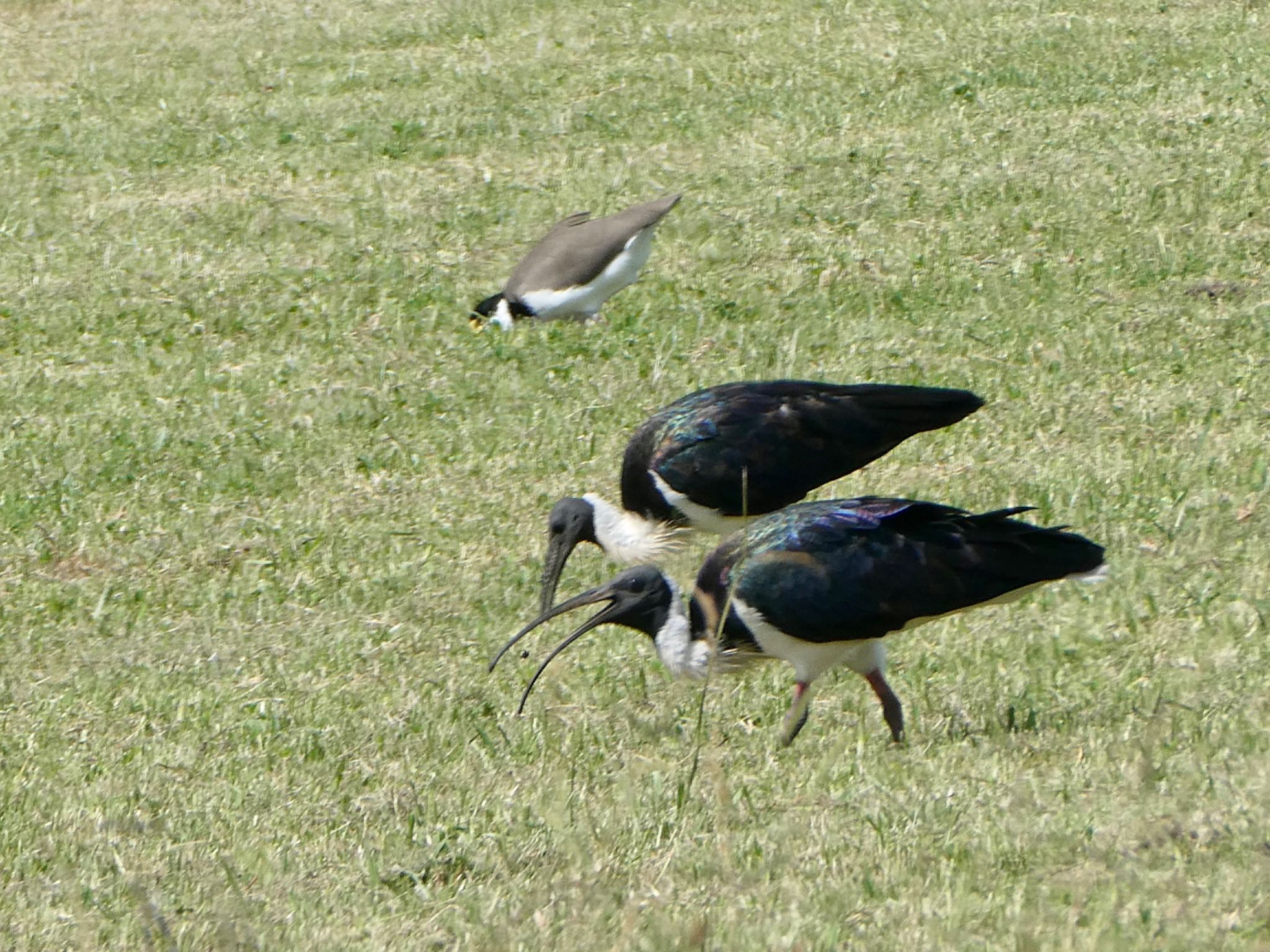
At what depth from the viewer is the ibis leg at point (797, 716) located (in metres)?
5.99

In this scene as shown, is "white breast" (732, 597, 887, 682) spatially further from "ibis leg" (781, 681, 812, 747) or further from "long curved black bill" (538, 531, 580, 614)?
"long curved black bill" (538, 531, 580, 614)

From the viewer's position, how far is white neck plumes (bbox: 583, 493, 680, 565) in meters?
7.92

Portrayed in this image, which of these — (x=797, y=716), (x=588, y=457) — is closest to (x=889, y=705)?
(x=797, y=716)

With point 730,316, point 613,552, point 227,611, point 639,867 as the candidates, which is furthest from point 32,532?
point 639,867

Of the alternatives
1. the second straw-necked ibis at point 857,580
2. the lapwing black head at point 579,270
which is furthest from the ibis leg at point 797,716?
the lapwing black head at point 579,270

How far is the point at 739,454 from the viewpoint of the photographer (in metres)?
7.72

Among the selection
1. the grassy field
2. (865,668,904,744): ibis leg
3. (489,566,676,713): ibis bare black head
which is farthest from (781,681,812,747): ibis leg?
(489,566,676,713): ibis bare black head

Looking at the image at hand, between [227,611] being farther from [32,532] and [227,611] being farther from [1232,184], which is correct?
[1232,184]

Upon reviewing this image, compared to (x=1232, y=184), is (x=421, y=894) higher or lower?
higher

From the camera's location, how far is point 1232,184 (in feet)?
41.9

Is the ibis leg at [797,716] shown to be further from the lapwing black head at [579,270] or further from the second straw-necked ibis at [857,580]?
the lapwing black head at [579,270]

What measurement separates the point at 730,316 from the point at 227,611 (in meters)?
4.29

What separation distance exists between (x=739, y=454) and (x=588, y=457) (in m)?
1.92

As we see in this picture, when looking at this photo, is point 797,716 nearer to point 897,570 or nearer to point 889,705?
point 889,705
